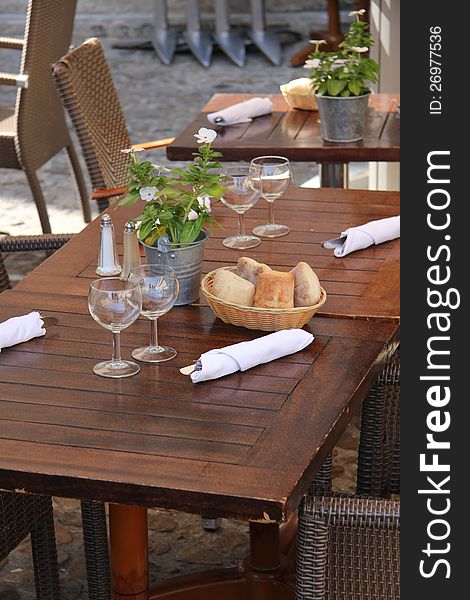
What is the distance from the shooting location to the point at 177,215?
2141mm

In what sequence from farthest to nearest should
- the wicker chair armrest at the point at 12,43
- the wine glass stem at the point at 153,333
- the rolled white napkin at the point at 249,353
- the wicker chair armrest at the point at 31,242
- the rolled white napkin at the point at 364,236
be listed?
the wicker chair armrest at the point at 12,43, the wicker chair armrest at the point at 31,242, the rolled white napkin at the point at 364,236, the wine glass stem at the point at 153,333, the rolled white napkin at the point at 249,353

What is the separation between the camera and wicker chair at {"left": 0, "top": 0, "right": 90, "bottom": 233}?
4.44 metres

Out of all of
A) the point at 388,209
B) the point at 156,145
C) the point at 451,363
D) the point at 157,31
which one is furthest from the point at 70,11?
the point at 157,31

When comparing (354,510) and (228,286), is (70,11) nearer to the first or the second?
(228,286)

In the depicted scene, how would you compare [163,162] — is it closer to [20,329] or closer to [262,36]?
[262,36]

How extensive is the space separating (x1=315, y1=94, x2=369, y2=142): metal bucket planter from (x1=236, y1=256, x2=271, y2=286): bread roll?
125cm

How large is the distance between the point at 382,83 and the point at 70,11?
131cm

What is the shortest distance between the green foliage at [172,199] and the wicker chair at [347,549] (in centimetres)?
62

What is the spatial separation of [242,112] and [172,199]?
1.52 metres

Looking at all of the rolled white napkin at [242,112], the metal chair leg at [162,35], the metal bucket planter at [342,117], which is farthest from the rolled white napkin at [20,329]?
the metal chair leg at [162,35]

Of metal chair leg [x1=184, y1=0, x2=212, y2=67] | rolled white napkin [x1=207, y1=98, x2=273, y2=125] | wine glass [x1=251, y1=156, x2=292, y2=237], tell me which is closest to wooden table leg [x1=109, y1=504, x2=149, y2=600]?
wine glass [x1=251, y1=156, x2=292, y2=237]

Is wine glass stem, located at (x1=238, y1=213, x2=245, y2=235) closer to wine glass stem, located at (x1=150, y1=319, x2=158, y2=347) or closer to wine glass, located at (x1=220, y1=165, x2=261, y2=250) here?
wine glass, located at (x1=220, y1=165, x2=261, y2=250)

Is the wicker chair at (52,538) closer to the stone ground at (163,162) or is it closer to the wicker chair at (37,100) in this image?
the stone ground at (163,162)

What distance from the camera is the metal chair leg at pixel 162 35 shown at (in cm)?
886
